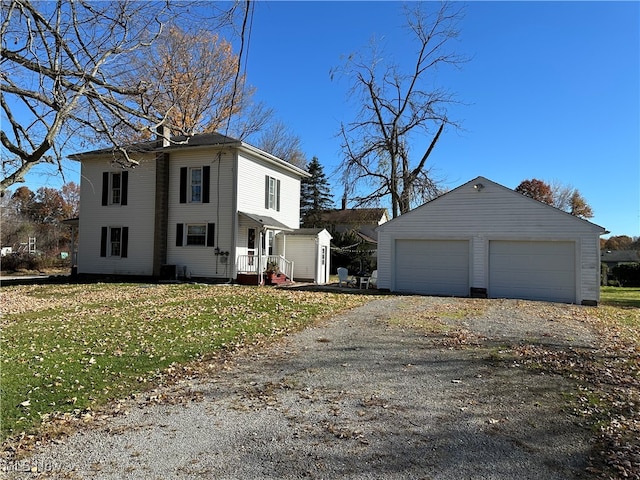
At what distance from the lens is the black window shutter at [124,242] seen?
20859 mm

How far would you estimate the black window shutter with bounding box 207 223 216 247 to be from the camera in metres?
19.2

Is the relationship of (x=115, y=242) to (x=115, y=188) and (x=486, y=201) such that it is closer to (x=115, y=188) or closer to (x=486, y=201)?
(x=115, y=188)

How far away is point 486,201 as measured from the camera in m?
16.3

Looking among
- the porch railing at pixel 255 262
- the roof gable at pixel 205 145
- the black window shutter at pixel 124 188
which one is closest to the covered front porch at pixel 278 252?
the porch railing at pixel 255 262

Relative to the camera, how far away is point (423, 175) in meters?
27.2

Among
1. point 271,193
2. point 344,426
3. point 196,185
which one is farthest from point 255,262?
point 344,426

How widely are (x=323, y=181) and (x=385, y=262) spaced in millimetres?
27778

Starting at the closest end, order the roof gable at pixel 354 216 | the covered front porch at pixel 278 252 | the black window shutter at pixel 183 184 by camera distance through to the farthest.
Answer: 1. the covered front porch at pixel 278 252
2. the black window shutter at pixel 183 184
3. the roof gable at pixel 354 216

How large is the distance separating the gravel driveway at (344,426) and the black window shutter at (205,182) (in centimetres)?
1381

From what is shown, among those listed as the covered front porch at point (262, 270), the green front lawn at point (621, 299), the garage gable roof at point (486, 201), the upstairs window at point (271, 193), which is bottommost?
the green front lawn at point (621, 299)

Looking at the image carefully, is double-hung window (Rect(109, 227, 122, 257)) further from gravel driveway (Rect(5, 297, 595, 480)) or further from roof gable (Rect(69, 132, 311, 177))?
gravel driveway (Rect(5, 297, 595, 480))

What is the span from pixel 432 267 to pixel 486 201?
10.3 ft

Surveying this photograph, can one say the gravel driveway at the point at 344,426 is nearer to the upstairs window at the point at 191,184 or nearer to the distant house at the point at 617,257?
the upstairs window at the point at 191,184

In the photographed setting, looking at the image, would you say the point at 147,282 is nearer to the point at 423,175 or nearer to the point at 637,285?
the point at 423,175
